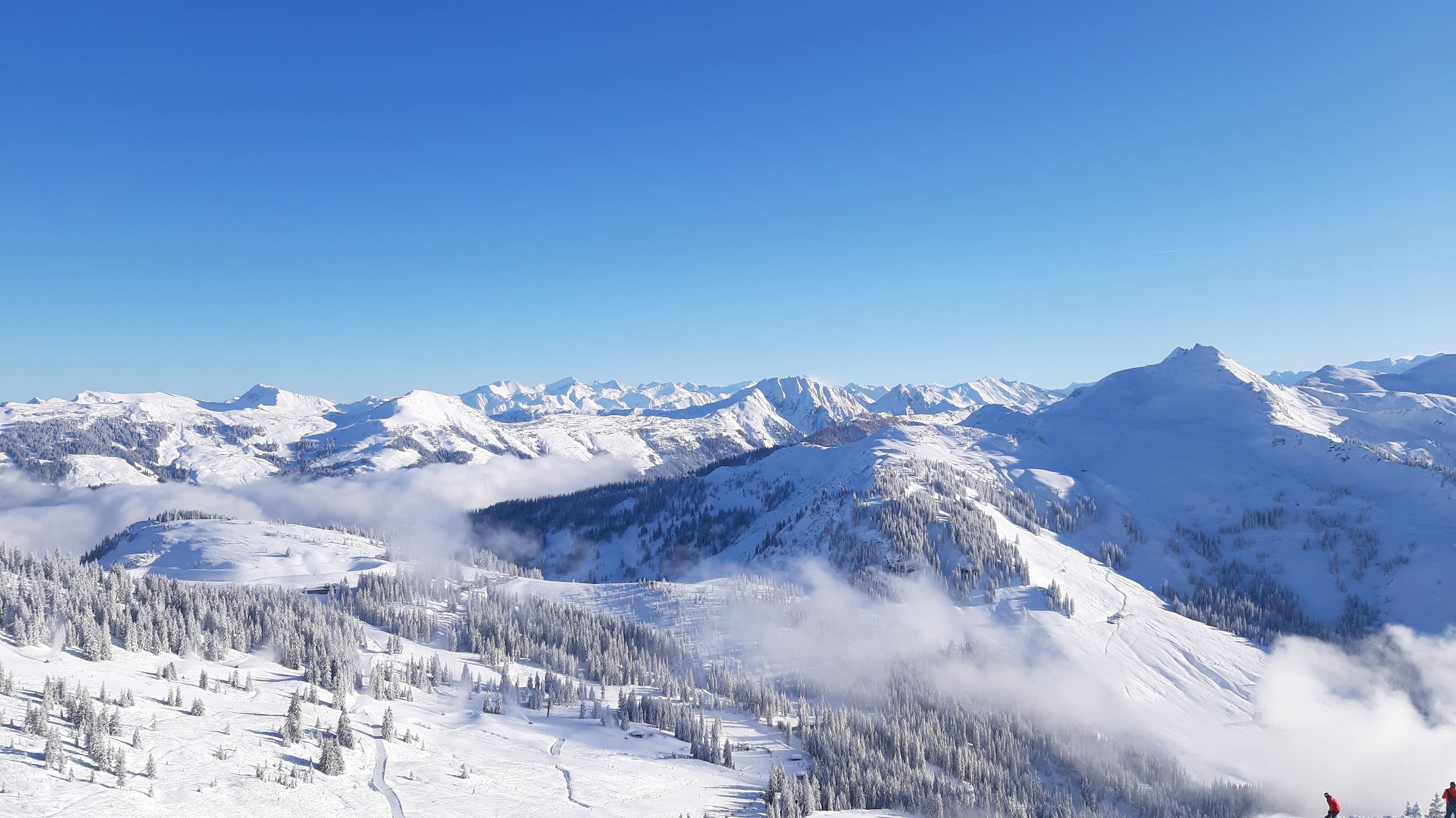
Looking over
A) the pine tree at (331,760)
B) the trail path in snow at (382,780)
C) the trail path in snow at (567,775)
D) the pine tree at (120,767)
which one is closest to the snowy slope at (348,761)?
the trail path in snow at (382,780)

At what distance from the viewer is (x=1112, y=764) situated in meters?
134

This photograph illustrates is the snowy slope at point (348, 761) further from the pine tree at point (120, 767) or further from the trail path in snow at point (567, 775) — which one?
the pine tree at point (120, 767)

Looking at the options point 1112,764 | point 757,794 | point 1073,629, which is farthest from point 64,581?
point 1073,629

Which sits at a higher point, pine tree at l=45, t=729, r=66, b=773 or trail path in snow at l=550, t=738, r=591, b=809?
pine tree at l=45, t=729, r=66, b=773

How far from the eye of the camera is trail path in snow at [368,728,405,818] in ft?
213

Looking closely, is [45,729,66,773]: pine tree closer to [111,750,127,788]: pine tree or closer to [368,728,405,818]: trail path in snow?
[111,750,127,788]: pine tree

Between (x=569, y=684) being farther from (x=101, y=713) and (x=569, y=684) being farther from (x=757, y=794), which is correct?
(x=101, y=713)

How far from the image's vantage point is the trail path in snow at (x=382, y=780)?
213 ft

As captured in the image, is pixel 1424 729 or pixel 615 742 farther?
pixel 1424 729

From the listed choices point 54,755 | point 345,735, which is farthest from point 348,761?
point 54,755

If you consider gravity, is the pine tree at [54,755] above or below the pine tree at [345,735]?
above

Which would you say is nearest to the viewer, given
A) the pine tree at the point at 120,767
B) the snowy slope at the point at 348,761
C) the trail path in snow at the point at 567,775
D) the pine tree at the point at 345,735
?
the pine tree at the point at 120,767

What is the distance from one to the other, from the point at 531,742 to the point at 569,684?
31497 mm

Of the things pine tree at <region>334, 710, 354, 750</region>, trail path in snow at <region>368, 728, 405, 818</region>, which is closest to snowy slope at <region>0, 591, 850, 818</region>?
trail path in snow at <region>368, 728, 405, 818</region>
